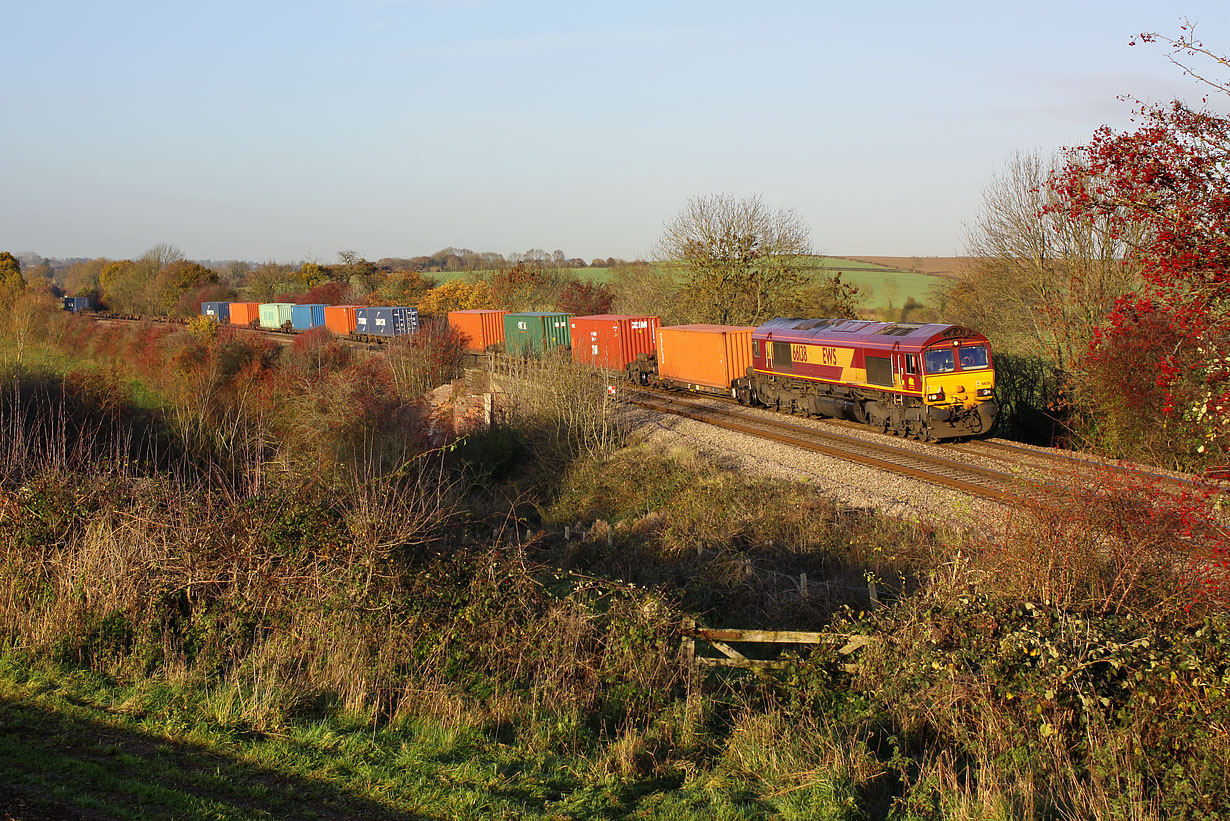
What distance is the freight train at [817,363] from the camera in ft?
72.1

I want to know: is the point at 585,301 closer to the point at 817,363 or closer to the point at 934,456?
the point at 817,363

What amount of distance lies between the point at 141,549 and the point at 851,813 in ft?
24.8

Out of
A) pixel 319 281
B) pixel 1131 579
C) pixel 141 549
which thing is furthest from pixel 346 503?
pixel 319 281

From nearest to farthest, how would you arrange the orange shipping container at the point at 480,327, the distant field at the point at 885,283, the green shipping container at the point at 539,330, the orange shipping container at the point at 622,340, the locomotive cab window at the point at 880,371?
the locomotive cab window at the point at 880,371, the orange shipping container at the point at 622,340, the green shipping container at the point at 539,330, the orange shipping container at the point at 480,327, the distant field at the point at 885,283

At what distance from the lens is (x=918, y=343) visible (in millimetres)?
21984

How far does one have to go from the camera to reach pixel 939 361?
71.8 ft

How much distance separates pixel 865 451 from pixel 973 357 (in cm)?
363

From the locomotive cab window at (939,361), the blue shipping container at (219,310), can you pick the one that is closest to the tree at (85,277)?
the blue shipping container at (219,310)

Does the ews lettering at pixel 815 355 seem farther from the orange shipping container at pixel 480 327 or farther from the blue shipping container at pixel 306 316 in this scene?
the blue shipping container at pixel 306 316

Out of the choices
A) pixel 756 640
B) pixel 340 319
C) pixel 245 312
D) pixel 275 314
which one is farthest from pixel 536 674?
pixel 245 312

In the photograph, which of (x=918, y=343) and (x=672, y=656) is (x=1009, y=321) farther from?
(x=672, y=656)

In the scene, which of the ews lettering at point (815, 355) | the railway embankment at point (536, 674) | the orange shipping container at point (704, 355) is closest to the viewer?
the railway embankment at point (536, 674)

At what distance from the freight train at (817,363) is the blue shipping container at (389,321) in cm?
1106

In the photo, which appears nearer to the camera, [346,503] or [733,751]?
[733,751]
